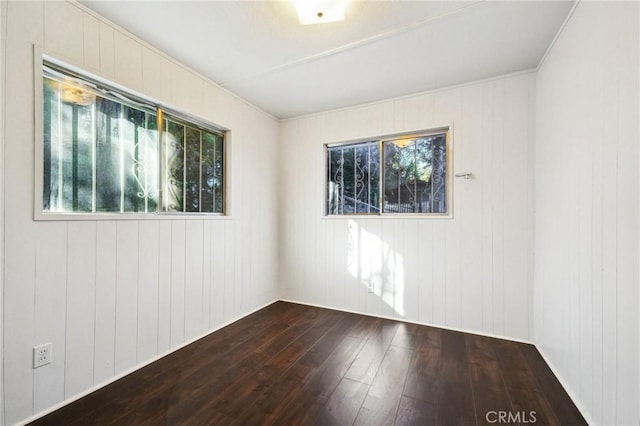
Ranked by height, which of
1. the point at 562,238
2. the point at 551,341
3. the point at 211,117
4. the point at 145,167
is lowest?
the point at 551,341

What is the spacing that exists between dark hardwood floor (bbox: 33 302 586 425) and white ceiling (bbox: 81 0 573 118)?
2506 mm

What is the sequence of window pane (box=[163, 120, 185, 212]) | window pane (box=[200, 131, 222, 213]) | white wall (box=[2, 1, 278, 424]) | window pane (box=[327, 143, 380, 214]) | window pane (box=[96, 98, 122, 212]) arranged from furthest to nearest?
1. window pane (box=[327, 143, 380, 214])
2. window pane (box=[200, 131, 222, 213])
3. window pane (box=[163, 120, 185, 212])
4. window pane (box=[96, 98, 122, 212])
5. white wall (box=[2, 1, 278, 424])

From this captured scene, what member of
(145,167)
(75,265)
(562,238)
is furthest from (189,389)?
(562,238)

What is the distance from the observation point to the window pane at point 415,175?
2828 millimetres

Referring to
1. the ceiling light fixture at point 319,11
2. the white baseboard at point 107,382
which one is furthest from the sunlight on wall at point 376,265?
the ceiling light fixture at point 319,11

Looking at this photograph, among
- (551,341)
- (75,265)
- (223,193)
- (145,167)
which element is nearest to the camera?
(75,265)

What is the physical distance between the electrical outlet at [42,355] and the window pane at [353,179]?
2.70m

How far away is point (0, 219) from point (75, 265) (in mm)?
430

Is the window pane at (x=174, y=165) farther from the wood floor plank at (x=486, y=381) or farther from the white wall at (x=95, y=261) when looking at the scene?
the wood floor plank at (x=486, y=381)

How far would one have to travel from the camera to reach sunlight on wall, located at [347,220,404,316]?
2.93m

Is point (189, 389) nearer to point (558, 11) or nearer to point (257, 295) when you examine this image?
point (257, 295)

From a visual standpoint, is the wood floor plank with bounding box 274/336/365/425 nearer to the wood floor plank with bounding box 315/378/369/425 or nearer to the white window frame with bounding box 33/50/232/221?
the wood floor plank with bounding box 315/378/369/425

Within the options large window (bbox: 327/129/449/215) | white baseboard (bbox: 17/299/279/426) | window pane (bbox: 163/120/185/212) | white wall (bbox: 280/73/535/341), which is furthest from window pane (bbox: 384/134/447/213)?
white baseboard (bbox: 17/299/279/426)

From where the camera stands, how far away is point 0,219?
1.36 meters
